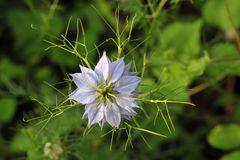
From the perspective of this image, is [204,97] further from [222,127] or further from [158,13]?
[158,13]

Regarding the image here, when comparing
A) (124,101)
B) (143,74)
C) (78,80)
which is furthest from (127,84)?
(143,74)

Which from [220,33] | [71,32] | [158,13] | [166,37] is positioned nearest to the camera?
[158,13]

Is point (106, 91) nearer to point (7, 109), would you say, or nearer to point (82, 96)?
point (82, 96)

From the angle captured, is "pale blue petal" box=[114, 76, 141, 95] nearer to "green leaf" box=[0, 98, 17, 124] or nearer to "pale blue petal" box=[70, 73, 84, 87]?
"pale blue petal" box=[70, 73, 84, 87]

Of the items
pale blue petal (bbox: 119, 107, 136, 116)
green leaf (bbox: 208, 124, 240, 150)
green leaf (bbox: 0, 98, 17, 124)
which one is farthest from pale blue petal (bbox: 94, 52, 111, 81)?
green leaf (bbox: 0, 98, 17, 124)

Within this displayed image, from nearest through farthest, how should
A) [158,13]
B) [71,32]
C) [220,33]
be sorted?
[158,13] → [220,33] → [71,32]

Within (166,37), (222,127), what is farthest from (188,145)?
(166,37)

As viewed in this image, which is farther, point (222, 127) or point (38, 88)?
point (38, 88)
